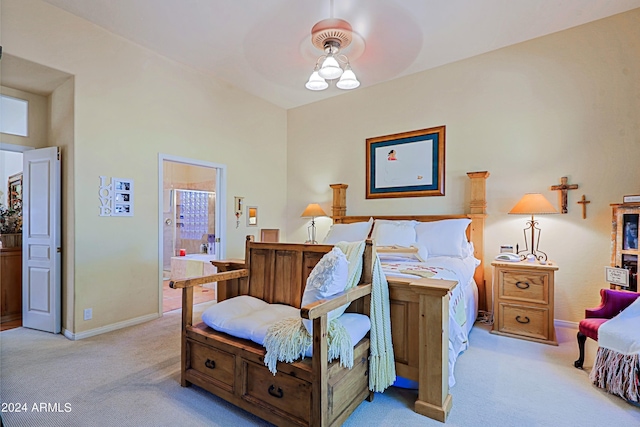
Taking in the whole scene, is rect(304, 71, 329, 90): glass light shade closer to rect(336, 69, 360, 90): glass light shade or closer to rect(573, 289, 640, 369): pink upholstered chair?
rect(336, 69, 360, 90): glass light shade

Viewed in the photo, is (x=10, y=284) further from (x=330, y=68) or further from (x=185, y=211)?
(x=330, y=68)

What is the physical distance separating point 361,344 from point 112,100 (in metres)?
3.48

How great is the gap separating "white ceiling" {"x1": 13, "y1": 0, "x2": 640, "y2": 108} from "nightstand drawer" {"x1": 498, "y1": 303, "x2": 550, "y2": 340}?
283cm

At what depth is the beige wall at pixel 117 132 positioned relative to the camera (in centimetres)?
290

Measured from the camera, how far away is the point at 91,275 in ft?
10.2

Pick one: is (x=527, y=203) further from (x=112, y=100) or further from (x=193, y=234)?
(x=193, y=234)

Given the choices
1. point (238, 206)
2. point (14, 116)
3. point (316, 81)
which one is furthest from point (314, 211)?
point (14, 116)

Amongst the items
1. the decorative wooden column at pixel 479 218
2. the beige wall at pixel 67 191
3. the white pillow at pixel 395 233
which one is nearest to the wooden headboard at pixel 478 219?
the decorative wooden column at pixel 479 218

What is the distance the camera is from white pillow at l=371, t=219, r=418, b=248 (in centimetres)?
344

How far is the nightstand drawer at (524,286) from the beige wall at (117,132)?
3.81 metres

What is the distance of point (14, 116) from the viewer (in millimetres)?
3383

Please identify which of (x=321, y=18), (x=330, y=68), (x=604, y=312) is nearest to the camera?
(x=604, y=312)

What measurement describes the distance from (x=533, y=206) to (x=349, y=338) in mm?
2585

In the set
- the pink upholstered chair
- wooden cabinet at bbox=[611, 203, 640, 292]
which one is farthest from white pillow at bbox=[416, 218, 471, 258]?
wooden cabinet at bbox=[611, 203, 640, 292]
